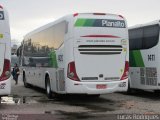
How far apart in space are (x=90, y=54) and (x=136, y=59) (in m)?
4.38

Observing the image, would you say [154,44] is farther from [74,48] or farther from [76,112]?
[76,112]

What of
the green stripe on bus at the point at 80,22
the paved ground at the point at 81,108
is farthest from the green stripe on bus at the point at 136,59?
the green stripe on bus at the point at 80,22

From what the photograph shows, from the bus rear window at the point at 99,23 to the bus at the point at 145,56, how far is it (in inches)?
92.4

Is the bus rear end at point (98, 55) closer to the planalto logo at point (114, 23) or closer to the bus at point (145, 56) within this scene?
the planalto logo at point (114, 23)

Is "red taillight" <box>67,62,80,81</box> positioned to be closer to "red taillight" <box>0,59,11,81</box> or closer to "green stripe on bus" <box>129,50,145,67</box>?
"red taillight" <box>0,59,11,81</box>

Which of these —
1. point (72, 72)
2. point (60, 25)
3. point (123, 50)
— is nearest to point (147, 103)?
point (123, 50)

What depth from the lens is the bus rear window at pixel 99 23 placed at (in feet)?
51.2

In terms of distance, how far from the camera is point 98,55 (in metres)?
15.8

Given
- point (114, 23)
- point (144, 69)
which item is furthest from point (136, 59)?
point (114, 23)

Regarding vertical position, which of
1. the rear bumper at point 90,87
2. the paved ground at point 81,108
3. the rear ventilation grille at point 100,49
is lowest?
the paved ground at point 81,108

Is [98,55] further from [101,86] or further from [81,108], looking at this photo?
[81,108]

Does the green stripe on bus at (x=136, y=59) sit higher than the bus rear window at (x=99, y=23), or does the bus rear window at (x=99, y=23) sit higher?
the bus rear window at (x=99, y=23)

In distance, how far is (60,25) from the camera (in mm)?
16609

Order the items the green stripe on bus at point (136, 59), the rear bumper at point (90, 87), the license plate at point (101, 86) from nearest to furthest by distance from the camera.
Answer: the rear bumper at point (90, 87), the license plate at point (101, 86), the green stripe on bus at point (136, 59)
